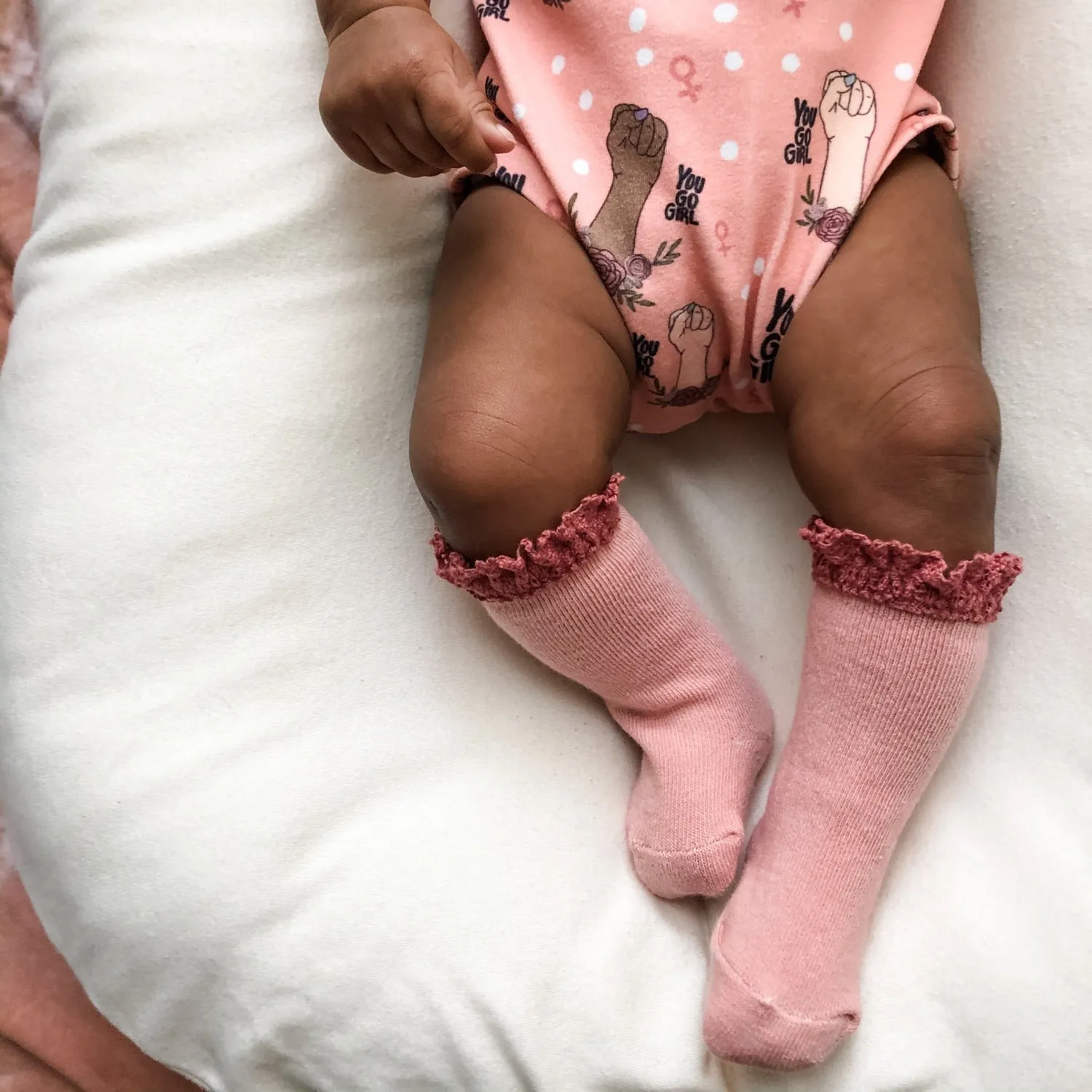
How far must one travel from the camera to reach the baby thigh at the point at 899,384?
67 centimetres

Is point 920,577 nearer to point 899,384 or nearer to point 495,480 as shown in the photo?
point 899,384

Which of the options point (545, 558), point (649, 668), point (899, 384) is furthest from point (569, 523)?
point (899, 384)

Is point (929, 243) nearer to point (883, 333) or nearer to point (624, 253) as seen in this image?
point (883, 333)

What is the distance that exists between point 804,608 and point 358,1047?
491 mm

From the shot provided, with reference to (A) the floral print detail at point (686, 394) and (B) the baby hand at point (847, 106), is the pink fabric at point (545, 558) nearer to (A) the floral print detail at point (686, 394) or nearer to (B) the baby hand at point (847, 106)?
(A) the floral print detail at point (686, 394)

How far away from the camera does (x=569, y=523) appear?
68 centimetres

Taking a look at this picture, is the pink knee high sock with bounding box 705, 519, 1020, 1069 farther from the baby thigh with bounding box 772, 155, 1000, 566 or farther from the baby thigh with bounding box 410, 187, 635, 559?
the baby thigh with bounding box 410, 187, 635, 559

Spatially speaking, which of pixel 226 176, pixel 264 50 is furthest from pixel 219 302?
pixel 264 50

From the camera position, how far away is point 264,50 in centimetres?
81

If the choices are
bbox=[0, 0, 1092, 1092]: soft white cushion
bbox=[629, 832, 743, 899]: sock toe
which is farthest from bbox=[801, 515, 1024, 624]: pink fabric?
Result: bbox=[629, 832, 743, 899]: sock toe

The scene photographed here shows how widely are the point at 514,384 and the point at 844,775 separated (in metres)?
0.37

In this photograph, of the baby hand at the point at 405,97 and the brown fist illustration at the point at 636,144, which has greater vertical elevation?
the baby hand at the point at 405,97

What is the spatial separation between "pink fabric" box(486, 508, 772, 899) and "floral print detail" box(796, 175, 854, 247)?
0.25 metres

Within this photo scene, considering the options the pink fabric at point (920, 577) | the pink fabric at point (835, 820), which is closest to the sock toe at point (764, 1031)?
the pink fabric at point (835, 820)
